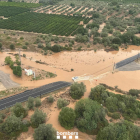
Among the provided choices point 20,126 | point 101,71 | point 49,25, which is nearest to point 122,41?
point 101,71

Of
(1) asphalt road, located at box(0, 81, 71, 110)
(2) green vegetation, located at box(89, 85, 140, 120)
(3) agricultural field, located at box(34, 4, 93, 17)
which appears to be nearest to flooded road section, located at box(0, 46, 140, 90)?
(1) asphalt road, located at box(0, 81, 71, 110)

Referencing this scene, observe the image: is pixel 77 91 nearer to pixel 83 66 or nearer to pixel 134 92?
pixel 134 92

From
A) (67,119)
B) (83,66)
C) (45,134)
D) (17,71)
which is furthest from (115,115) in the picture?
(17,71)

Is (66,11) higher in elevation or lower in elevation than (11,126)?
higher

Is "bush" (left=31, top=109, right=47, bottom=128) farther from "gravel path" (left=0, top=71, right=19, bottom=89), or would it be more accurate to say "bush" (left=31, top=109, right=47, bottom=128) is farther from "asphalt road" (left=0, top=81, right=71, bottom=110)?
"gravel path" (left=0, top=71, right=19, bottom=89)

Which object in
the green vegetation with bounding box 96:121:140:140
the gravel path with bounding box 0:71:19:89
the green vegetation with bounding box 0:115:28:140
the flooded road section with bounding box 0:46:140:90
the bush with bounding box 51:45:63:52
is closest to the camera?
the green vegetation with bounding box 96:121:140:140

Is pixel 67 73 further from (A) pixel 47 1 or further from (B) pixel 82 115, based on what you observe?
(A) pixel 47 1

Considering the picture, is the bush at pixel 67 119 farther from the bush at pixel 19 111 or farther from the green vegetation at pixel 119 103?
the green vegetation at pixel 119 103
